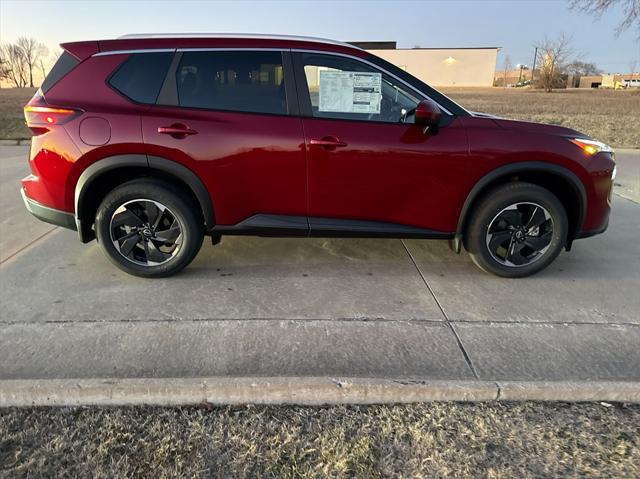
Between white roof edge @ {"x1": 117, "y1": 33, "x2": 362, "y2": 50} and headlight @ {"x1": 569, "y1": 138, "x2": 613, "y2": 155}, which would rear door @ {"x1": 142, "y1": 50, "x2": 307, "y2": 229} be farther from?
headlight @ {"x1": 569, "y1": 138, "x2": 613, "y2": 155}

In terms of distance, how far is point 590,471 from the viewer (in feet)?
6.63

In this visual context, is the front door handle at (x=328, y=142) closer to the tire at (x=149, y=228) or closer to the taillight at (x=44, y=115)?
the tire at (x=149, y=228)

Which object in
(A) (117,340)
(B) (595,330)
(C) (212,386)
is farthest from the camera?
(B) (595,330)

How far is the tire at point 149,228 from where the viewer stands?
358 cm

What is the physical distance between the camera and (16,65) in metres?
95.4

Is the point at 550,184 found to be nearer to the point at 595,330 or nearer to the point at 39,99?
the point at 595,330

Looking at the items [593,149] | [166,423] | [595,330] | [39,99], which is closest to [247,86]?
[39,99]

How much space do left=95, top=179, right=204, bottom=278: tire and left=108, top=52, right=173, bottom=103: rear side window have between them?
2.13 ft

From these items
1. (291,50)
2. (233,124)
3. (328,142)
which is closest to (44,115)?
(233,124)

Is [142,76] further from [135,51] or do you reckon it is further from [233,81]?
[233,81]

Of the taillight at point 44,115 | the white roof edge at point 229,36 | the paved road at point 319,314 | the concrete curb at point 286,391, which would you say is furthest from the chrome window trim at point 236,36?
the concrete curb at point 286,391

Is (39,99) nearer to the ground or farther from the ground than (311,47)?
nearer to the ground

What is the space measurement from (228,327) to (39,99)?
7.41ft

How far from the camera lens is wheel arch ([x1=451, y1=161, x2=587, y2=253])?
141 inches
